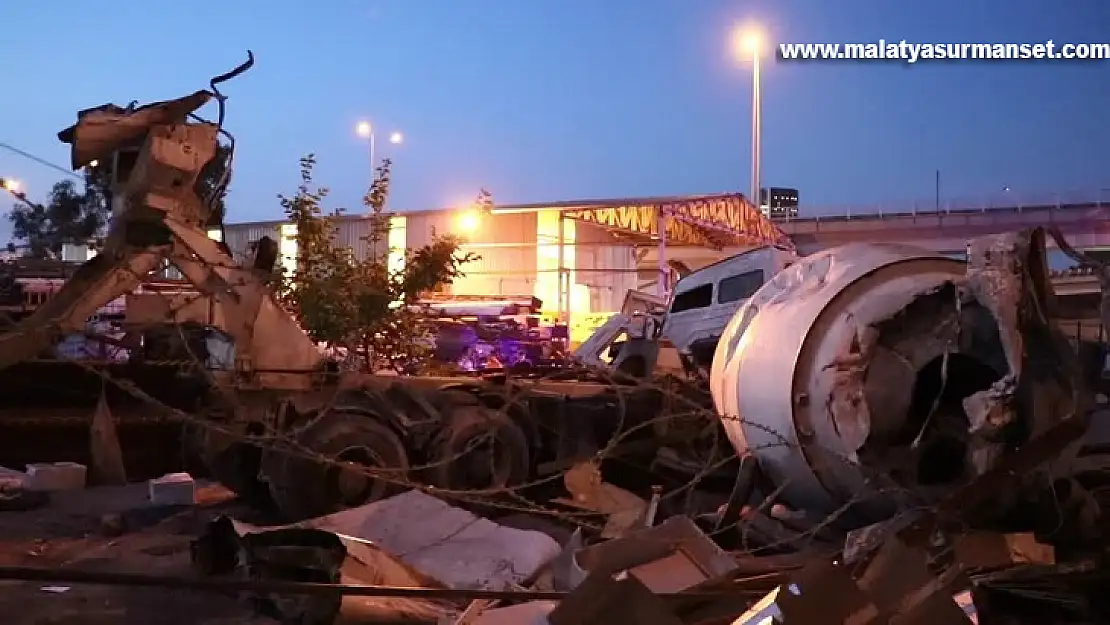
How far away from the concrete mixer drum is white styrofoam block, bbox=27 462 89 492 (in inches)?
295

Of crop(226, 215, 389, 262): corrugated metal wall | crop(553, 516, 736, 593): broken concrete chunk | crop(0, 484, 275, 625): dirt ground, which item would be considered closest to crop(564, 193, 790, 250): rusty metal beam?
crop(226, 215, 389, 262): corrugated metal wall

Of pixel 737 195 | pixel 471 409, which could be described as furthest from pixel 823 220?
pixel 471 409

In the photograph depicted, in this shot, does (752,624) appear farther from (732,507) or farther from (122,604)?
(122,604)

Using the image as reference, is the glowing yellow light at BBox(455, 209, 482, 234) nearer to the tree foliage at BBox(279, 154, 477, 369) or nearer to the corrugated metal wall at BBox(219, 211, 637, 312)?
the corrugated metal wall at BBox(219, 211, 637, 312)

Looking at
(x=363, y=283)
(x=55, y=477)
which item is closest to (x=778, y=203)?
(x=363, y=283)

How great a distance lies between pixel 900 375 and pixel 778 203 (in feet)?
183

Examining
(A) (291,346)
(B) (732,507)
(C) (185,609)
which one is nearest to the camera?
(C) (185,609)

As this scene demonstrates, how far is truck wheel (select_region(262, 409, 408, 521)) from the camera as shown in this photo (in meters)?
8.13

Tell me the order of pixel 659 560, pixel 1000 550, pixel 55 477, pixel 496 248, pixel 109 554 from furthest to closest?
pixel 496 248
pixel 55 477
pixel 109 554
pixel 1000 550
pixel 659 560

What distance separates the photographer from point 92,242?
344 inches

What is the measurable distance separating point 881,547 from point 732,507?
3003mm

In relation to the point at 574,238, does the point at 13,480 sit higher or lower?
lower

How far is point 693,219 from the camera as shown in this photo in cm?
2653

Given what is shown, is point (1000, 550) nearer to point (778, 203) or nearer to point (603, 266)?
point (603, 266)
